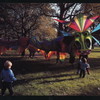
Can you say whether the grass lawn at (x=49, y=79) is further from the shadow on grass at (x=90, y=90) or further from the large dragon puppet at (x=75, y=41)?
the large dragon puppet at (x=75, y=41)

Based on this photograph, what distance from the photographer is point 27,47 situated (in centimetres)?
752

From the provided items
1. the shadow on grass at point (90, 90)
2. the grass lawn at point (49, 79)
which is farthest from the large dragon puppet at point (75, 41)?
the shadow on grass at point (90, 90)

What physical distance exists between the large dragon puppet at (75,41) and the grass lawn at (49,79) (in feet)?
1.78

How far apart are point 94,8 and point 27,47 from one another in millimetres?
3506

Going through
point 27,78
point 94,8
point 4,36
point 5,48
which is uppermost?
point 94,8

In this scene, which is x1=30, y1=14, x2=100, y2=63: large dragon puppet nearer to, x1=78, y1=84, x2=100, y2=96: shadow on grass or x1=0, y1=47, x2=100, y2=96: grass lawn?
x1=0, y1=47, x2=100, y2=96: grass lawn

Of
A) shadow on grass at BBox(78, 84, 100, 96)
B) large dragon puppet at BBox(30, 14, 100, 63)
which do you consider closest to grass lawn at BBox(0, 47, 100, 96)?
shadow on grass at BBox(78, 84, 100, 96)

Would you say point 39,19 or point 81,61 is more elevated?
point 39,19

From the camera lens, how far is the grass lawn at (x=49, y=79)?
4.71 meters

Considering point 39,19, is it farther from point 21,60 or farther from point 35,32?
point 21,60

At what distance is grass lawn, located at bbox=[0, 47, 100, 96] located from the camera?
4.71 meters

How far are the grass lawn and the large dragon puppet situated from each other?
1.78 feet

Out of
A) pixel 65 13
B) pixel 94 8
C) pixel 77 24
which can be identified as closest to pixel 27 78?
pixel 77 24

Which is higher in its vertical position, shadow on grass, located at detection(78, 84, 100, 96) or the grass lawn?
the grass lawn
